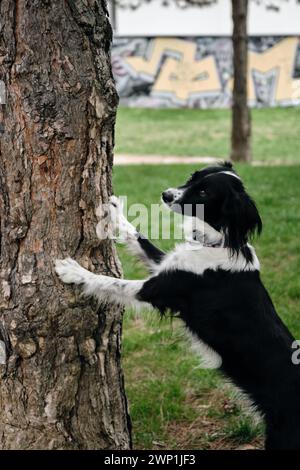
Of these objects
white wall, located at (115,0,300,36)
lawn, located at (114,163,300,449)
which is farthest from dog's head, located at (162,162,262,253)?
white wall, located at (115,0,300,36)

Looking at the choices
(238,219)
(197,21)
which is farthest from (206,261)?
(197,21)

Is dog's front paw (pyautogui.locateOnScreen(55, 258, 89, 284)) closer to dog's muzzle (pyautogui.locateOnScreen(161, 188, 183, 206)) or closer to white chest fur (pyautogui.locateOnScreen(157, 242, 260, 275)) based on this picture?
white chest fur (pyautogui.locateOnScreen(157, 242, 260, 275))

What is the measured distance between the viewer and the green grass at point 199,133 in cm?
1655

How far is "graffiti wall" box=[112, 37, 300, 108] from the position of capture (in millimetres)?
26562

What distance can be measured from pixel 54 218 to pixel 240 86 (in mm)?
10293

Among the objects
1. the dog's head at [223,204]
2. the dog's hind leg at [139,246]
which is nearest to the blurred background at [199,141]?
the dog's hind leg at [139,246]

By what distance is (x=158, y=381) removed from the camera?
159 inches

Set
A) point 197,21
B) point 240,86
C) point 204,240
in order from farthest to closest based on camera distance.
→ point 197,21, point 240,86, point 204,240

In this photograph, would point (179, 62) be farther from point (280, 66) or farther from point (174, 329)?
point (174, 329)

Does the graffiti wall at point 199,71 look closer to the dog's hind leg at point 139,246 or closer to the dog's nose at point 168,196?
the dog's hind leg at point 139,246

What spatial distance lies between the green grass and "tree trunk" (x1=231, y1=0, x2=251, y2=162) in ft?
7.83

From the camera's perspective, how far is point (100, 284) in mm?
2844

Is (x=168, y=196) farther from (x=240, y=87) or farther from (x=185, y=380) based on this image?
(x=240, y=87)

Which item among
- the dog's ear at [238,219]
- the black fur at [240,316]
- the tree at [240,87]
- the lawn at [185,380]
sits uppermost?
the tree at [240,87]
